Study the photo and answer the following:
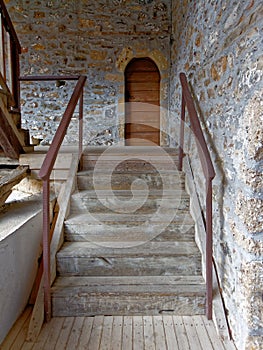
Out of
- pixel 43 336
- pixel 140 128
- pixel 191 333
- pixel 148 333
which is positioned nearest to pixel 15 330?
pixel 43 336

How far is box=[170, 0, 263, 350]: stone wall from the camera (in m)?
1.51

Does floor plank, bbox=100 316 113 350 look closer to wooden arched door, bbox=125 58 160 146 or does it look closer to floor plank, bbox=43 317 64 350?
floor plank, bbox=43 317 64 350

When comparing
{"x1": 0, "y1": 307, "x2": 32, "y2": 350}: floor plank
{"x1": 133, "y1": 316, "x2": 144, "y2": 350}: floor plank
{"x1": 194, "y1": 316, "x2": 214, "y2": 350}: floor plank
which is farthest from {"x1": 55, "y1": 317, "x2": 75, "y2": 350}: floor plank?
{"x1": 194, "y1": 316, "x2": 214, "y2": 350}: floor plank

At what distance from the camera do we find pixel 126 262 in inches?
86.3

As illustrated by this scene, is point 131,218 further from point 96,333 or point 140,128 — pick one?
point 140,128

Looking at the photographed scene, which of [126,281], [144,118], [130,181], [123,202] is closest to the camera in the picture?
[126,281]

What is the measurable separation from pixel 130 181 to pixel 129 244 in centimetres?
71

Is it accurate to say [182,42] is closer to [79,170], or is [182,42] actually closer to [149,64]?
[149,64]

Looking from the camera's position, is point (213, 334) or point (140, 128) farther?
point (140, 128)

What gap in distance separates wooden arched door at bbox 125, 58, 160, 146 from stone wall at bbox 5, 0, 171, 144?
12 centimetres

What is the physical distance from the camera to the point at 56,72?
16.7 feet

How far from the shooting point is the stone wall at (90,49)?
4.92 meters

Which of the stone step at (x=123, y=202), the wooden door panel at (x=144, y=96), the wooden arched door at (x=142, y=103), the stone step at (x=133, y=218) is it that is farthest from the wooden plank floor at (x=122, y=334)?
the wooden door panel at (x=144, y=96)

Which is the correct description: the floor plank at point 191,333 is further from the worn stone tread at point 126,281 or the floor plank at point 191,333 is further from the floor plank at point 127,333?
the floor plank at point 127,333
